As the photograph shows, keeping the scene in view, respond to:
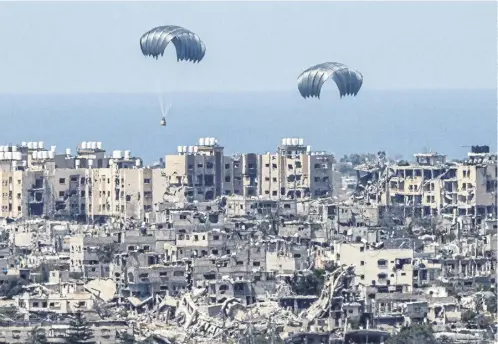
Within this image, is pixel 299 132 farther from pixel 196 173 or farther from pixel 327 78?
pixel 327 78

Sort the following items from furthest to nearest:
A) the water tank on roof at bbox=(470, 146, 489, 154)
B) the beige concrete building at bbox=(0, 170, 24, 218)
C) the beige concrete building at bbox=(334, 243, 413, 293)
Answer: the beige concrete building at bbox=(0, 170, 24, 218), the water tank on roof at bbox=(470, 146, 489, 154), the beige concrete building at bbox=(334, 243, 413, 293)

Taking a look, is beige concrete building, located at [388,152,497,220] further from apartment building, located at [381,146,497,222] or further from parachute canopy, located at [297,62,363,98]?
parachute canopy, located at [297,62,363,98]

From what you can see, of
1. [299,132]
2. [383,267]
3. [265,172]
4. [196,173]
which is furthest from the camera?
[299,132]

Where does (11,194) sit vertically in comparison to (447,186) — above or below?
above

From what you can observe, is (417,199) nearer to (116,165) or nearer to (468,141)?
(116,165)

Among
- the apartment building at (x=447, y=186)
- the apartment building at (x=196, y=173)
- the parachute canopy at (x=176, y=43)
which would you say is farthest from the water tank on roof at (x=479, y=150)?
the parachute canopy at (x=176, y=43)

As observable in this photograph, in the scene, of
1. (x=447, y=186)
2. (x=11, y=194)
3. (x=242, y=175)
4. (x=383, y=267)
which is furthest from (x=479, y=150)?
(x=383, y=267)

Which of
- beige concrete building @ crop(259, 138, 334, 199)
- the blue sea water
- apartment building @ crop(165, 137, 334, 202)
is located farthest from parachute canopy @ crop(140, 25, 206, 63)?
the blue sea water
